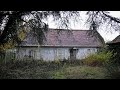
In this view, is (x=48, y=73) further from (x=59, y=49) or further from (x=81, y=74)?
(x=59, y=49)

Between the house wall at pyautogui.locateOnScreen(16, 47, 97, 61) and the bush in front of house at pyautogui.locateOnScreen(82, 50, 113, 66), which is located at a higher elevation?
the bush in front of house at pyautogui.locateOnScreen(82, 50, 113, 66)

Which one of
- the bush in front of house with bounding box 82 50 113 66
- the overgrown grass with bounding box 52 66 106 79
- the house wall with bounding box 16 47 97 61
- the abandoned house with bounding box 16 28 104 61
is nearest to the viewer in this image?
the overgrown grass with bounding box 52 66 106 79

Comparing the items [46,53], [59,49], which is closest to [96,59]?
[46,53]

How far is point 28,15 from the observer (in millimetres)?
7293

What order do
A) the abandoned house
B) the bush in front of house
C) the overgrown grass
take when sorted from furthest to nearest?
the abandoned house → the bush in front of house → the overgrown grass

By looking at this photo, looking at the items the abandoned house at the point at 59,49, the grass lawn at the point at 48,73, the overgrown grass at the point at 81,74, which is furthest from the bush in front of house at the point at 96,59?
the abandoned house at the point at 59,49

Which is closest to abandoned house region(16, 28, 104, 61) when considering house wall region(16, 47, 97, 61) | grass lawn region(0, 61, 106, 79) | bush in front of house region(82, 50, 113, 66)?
house wall region(16, 47, 97, 61)

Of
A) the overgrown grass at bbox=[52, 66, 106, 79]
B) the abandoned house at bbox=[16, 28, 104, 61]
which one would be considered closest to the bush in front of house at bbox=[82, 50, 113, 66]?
the overgrown grass at bbox=[52, 66, 106, 79]

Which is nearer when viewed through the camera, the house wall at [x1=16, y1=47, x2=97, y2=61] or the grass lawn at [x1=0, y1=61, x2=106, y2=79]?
the grass lawn at [x1=0, y1=61, x2=106, y2=79]

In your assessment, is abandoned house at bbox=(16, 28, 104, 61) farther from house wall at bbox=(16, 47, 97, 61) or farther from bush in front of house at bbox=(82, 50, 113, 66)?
bush in front of house at bbox=(82, 50, 113, 66)

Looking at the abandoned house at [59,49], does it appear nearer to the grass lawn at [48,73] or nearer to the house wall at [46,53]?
the house wall at [46,53]
